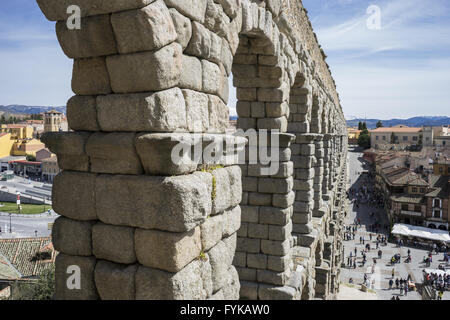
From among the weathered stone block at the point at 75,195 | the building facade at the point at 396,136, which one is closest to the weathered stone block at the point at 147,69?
the weathered stone block at the point at 75,195

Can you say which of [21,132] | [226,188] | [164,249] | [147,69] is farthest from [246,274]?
[21,132]

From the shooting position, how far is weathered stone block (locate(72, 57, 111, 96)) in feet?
Answer: 10.1

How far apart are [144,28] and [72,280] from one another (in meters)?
2.35

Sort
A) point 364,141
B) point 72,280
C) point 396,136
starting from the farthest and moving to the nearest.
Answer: point 364,141 → point 396,136 → point 72,280

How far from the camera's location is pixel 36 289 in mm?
13297

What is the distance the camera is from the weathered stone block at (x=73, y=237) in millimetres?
3203

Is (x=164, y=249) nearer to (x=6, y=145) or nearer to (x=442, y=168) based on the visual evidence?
(x=442, y=168)

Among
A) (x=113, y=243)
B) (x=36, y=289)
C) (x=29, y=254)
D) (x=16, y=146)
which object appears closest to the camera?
(x=113, y=243)

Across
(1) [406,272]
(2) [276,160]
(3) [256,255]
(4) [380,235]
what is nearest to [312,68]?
(2) [276,160]

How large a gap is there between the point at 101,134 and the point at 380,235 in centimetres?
3070

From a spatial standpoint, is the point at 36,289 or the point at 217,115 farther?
the point at 36,289

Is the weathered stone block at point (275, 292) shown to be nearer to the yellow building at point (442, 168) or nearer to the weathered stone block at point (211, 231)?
the weathered stone block at point (211, 231)

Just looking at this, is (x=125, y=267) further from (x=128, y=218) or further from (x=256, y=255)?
(x=256, y=255)

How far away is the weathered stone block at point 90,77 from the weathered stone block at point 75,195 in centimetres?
76
